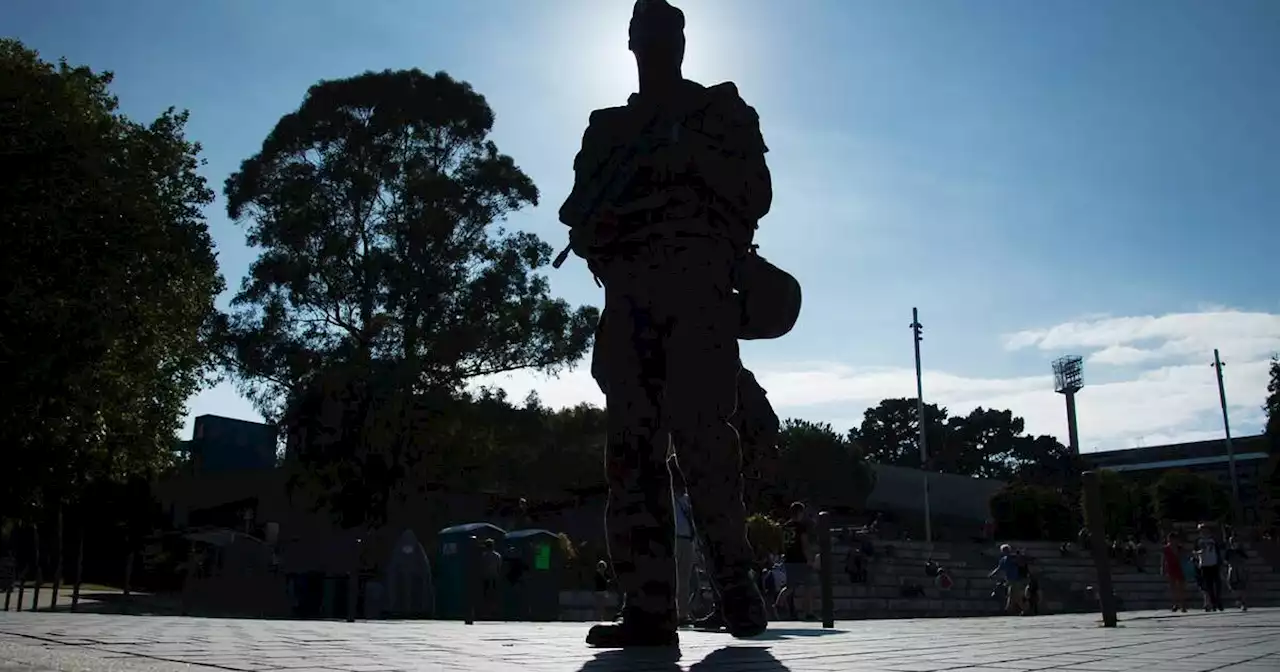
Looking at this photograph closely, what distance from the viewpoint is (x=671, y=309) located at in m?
4.18

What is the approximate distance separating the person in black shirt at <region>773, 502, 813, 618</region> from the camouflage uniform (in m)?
9.73

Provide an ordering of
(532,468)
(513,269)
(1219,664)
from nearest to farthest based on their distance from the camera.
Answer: (1219,664)
(513,269)
(532,468)

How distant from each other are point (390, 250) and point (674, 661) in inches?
1078

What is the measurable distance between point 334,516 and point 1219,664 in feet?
85.7

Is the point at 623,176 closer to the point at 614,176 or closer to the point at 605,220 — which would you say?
the point at 614,176

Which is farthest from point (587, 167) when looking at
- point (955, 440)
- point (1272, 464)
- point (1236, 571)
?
point (955, 440)

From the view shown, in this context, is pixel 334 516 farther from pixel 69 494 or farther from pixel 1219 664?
pixel 1219 664

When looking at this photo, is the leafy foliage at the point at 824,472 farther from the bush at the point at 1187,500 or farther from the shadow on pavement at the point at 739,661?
the shadow on pavement at the point at 739,661

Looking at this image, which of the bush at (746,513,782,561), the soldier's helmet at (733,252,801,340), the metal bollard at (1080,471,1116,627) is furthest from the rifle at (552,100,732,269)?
the bush at (746,513,782,561)

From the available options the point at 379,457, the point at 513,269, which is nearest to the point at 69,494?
the point at 379,457

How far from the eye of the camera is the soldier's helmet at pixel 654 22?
4656mm

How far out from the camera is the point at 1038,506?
130ft

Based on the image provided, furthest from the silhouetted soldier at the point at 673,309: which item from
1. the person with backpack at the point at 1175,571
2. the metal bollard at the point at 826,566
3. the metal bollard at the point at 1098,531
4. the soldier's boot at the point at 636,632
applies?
the person with backpack at the point at 1175,571

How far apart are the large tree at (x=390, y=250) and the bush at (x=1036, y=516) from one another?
1984 cm
